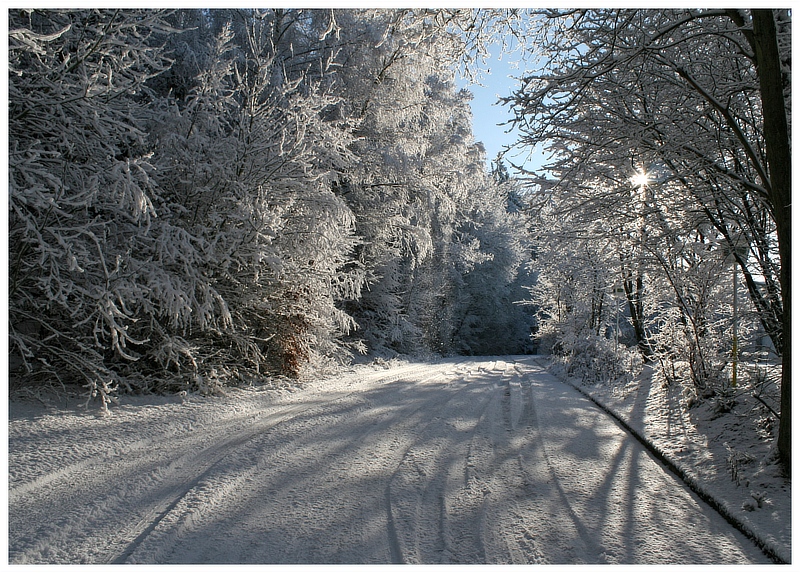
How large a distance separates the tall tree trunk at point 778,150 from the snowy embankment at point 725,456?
333 millimetres

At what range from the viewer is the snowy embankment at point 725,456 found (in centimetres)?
288

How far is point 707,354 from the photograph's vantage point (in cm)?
598

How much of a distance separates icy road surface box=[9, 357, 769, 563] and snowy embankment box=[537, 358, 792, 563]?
0.46ft

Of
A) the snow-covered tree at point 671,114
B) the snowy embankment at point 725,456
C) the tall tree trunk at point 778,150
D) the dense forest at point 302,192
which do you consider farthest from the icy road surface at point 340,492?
the snow-covered tree at point 671,114

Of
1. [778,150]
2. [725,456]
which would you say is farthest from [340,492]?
[778,150]

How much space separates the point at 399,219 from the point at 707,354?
27.5 feet

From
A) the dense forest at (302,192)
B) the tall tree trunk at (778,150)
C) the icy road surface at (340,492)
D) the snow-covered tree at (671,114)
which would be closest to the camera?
the icy road surface at (340,492)

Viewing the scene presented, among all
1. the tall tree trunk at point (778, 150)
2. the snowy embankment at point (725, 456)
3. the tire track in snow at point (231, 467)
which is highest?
the tall tree trunk at point (778, 150)

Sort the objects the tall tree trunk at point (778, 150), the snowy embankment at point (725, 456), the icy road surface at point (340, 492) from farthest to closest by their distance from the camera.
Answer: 1. the tall tree trunk at point (778, 150)
2. the snowy embankment at point (725, 456)
3. the icy road surface at point (340, 492)

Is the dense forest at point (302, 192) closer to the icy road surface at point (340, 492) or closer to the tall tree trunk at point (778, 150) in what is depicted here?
the tall tree trunk at point (778, 150)

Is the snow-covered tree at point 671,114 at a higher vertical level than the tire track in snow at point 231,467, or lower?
higher

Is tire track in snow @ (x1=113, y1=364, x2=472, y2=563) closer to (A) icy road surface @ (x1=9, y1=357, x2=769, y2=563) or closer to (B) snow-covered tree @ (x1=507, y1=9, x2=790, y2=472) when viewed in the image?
(A) icy road surface @ (x1=9, y1=357, x2=769, y2=563)

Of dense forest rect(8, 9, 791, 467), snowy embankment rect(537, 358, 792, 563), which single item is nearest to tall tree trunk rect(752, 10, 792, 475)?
dense forest rect(8, 9, 791, 467)

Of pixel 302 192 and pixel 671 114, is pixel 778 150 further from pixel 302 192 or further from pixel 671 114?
pixel 302 192
